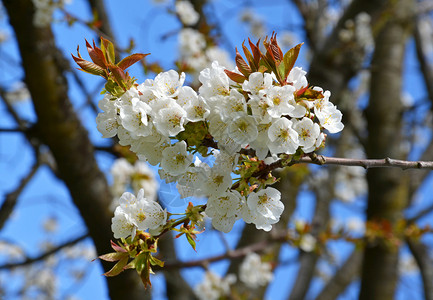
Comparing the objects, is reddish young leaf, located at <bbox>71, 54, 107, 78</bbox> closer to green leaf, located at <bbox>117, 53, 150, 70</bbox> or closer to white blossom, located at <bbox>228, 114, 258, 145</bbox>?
green leaf, located at <bbox>117, 53, 150, 70</bbox>

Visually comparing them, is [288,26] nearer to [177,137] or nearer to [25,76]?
[25,76]

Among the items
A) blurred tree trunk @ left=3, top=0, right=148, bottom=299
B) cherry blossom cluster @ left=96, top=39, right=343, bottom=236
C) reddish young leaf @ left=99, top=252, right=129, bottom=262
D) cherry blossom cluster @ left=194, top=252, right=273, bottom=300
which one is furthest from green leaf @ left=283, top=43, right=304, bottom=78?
cherry blossom cluster @ left=194, top=252, right=273, bottom=300

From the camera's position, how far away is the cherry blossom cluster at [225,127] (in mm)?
616

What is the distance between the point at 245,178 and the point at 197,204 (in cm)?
12

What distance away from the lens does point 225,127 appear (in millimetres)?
626

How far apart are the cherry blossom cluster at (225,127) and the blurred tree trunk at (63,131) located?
1223 mm

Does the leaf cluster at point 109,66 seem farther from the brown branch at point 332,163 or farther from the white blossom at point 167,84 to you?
the brown branch at point 332,163

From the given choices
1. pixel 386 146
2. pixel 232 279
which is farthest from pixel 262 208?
pixel 386 146

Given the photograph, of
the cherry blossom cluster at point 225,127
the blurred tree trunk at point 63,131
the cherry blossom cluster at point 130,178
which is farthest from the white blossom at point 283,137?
the cherry blossom cluster at point 130,178

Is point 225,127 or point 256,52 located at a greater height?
point 256,52

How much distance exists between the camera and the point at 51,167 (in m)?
2.62

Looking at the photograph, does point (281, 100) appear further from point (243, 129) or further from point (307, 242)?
point (307, 242)

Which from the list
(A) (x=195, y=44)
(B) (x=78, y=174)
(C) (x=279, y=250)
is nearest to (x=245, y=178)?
(B) (x=78, y=174)

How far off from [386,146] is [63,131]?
2.20 metres
